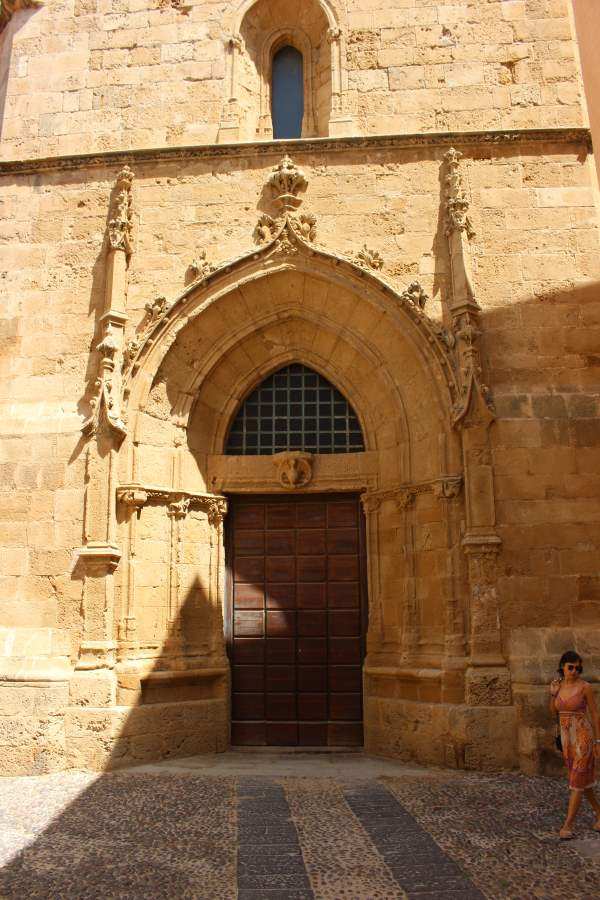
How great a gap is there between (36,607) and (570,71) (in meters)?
8.74

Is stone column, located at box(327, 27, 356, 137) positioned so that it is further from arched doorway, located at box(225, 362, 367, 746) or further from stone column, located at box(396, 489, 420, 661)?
stone column, located at box(396, 489, 420, 661)

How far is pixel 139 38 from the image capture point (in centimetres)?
1012

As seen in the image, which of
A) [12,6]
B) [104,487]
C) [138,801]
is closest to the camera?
[138,801]

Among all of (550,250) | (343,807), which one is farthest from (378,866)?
(550,250)

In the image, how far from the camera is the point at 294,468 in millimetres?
9398

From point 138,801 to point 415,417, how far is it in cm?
490

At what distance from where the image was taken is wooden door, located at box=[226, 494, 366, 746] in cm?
912

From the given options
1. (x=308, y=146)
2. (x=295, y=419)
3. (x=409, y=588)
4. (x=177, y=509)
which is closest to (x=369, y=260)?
(x=308, y=146)

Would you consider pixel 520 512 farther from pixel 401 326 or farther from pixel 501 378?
pixel 401 326

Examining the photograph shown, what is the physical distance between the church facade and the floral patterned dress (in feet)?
6.53

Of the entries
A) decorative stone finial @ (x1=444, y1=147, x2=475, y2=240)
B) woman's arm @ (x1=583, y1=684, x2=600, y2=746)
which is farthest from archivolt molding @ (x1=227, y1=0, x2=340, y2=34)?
woman's arm @ (x1=583, y1=684, x2=600, y2=746)

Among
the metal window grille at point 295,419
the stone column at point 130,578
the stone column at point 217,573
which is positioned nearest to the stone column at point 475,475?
the metal window grille at point 295,419

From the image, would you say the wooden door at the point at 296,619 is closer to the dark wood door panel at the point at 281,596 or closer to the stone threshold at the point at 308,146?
the dark wood door panel at the point at 281,596

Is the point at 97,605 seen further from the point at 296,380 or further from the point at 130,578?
the point at 296,380
